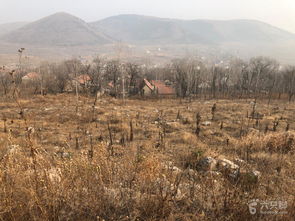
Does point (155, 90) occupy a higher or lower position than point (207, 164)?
lower

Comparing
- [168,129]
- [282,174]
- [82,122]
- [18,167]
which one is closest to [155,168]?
[18,167]

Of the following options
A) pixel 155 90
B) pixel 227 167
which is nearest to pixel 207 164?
pixel 227 167

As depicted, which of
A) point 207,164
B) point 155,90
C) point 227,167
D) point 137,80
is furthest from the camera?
point 137,80

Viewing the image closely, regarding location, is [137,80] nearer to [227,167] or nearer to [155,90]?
[155,90]

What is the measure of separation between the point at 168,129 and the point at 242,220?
7.16 m

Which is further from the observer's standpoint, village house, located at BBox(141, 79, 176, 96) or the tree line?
village house, located at BBox(141, 79, 176, 96)

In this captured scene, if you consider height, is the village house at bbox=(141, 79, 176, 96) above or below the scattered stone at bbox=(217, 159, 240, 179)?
below

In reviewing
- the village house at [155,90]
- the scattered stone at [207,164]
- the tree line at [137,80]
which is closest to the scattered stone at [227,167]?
the scattered stone at [207,164]

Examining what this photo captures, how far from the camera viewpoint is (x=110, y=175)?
2.77 meters

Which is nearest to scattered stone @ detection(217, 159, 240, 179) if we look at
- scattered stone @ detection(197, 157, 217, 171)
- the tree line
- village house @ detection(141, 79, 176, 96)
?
scattered stone @ detection(197, 157, 217, 171)

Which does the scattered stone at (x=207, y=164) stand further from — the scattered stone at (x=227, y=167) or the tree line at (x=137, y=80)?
the tree line at (x=137, y=80)

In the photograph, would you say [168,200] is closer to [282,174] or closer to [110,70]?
[282,174]

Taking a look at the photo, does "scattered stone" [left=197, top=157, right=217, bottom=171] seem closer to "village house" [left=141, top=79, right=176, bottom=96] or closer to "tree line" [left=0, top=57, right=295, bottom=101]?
"tree line" [left=0, top=57, right=295, bottom=101]

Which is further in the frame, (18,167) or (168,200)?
(18,167)
